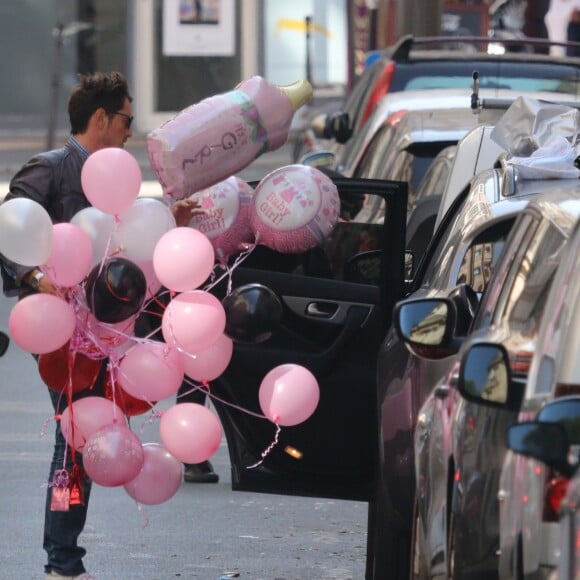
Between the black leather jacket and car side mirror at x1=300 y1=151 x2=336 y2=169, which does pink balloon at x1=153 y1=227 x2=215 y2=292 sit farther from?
A: car side mirror at x1=300 y1=151 x2=336 y2=169

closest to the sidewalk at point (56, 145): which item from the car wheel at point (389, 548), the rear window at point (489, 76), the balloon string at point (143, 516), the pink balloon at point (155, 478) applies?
the rear window at point (489, 76)

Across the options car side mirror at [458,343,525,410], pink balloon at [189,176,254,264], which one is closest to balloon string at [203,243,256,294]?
pink balloon at [189,176,254,264]

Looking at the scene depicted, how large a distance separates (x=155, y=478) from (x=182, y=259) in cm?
76

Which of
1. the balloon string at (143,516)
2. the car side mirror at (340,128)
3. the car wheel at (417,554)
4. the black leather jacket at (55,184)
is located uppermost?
the black leather jacket at (55,184)

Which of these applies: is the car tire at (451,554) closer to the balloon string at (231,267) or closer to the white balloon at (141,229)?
the white balloon at (141,229)

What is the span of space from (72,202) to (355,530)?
2320 mm

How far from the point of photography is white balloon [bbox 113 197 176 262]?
6199 millimetres

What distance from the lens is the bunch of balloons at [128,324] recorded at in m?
6.04

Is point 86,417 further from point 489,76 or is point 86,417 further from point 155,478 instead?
point 489,76

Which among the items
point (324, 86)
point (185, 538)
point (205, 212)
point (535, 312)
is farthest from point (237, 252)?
point (324, 86)

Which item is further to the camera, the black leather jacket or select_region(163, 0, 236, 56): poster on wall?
select_region(163, 0, 236, 56): poster on wall

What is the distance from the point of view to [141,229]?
245 inches

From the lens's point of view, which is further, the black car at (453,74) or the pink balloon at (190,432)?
the black car at (453,74)

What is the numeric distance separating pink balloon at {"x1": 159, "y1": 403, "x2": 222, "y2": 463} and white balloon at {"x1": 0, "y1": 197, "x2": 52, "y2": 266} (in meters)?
0.66
